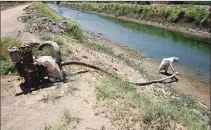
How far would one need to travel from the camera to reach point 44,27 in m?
20.9

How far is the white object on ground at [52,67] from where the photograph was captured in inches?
458

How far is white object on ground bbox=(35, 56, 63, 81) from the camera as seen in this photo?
38.2 feet

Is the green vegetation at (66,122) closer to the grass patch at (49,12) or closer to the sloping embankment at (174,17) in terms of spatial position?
the grass patch at (49,12)

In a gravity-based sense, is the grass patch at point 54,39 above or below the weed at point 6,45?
below

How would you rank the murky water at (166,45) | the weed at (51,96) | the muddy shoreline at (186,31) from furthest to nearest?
the muddy shoreline at (186,31) → the murky water at (166,45) → the weed at (51,96)

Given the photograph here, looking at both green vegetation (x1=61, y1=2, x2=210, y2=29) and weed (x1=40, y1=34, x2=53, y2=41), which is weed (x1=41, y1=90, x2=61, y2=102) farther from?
green vegetation (x1=61, y1=2, x2=210, y2=29)

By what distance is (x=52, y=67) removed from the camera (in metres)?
11.7

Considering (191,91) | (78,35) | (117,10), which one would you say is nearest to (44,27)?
(78,35)

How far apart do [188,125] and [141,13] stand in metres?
41.4

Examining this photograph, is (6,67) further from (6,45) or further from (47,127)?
(47,127)

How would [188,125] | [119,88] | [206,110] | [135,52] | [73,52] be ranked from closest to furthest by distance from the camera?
1. [188,125]
2. [119,88]
3. [206,110]
4. [73,52]
5. [135,52]

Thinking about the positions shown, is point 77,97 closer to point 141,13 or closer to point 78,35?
point 78,35

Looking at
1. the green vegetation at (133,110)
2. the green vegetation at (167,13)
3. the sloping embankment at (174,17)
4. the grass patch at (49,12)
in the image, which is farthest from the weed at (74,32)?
the green vegetation at (167,13)

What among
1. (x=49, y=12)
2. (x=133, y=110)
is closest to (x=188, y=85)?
(x=133, y=110)
